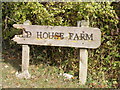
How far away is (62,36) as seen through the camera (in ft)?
17.4

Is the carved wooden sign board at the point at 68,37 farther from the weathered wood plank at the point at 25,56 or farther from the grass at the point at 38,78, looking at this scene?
the grass at the point at 38,78

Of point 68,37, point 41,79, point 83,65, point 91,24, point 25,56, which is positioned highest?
point 91,24

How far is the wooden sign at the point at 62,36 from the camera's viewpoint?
515 centimetres

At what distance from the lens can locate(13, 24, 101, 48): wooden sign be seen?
515cm

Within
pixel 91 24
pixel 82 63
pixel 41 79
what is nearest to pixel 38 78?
pixel 41 79

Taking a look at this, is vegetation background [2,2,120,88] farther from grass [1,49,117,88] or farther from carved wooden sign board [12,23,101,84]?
carved wooden sign board [12,23,101,84]

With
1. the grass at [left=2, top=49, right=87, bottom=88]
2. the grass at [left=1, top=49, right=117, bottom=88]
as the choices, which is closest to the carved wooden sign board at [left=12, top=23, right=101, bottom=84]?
the grass at [left=1, top=49, right=117, bottom=88]

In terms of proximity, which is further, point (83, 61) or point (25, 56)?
point (25, 56)

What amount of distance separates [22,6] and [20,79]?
177 cm

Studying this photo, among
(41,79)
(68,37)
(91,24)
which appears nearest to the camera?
(68,37)

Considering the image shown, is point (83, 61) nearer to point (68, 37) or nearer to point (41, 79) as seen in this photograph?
point (68, 37)

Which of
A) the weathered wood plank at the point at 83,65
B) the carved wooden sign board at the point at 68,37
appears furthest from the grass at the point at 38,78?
the carved wooden sign board at the point at 68,37

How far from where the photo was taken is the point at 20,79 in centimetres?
566

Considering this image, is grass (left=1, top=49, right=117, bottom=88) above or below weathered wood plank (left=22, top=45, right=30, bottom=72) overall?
below
